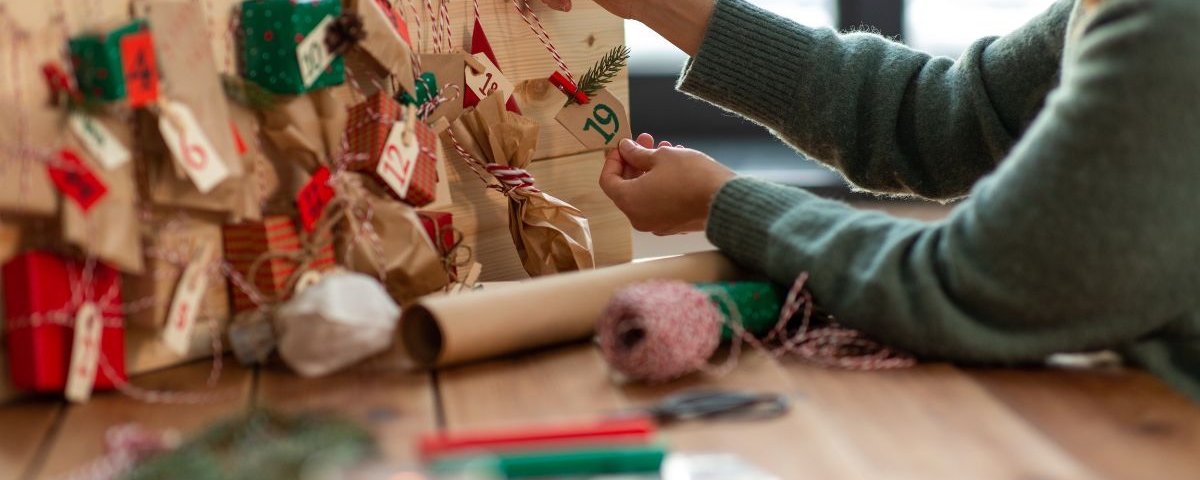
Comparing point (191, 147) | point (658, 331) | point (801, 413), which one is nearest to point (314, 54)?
point (191, 147)

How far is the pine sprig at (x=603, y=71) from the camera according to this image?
1.26 m

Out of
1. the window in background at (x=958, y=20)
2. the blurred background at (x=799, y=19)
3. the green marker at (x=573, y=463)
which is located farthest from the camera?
the window in background at (x=958, y=20)

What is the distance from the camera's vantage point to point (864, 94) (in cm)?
123

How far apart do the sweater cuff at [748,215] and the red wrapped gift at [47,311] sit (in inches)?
18.3

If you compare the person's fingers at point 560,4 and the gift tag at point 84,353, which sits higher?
the person's fingers at point 560,4

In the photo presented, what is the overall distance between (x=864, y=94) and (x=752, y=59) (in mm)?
119

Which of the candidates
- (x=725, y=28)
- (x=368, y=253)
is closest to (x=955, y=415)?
(x=368, y=253)

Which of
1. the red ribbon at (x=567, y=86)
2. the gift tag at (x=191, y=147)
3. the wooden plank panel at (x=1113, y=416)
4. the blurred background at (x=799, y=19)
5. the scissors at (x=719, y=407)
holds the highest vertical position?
the gift tag at (x=191, y=147)

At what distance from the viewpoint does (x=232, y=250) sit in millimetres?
929

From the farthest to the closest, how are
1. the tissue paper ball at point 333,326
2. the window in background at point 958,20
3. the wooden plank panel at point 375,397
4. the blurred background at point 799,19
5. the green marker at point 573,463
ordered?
the window in background at point 958,20, the blurred background at point 799,19, the tissue paper ball at point 333,326, the wooden plank panel at point 375,397, the green marker at point 573,463

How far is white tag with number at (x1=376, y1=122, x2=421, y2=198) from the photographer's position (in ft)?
3.22

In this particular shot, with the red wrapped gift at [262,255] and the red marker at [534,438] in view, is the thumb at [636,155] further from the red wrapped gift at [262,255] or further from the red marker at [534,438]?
the red marker at [534,438]

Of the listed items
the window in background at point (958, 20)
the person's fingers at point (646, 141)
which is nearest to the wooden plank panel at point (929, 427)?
the person's fingers at point (646, 141)

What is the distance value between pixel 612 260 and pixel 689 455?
641 mm
